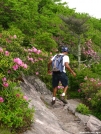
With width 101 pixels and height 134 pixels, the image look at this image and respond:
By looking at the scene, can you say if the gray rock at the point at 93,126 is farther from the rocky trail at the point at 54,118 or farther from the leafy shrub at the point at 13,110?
the leafy shrub at the point at 13,110

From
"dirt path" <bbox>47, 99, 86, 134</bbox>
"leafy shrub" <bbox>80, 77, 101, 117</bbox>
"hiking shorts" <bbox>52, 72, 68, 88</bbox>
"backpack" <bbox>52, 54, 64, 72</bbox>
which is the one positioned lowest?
"leafy shrub" <bbox>80, 77, 101, 117</bbox>

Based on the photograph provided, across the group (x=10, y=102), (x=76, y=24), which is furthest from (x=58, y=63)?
(x=76, y=24)

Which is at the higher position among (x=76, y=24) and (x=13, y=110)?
(x=13, y=110)

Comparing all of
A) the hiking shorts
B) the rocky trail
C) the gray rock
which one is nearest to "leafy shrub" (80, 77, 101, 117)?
the rocky trail

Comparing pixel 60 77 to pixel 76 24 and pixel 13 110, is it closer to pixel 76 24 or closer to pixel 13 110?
pixel 13 110

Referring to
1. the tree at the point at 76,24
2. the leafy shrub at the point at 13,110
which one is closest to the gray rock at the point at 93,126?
the leafy shrub at the point at 13,110

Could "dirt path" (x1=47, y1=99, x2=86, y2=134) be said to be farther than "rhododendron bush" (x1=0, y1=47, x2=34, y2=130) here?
Yes

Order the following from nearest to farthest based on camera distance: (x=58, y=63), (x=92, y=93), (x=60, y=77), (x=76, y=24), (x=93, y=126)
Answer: (x=93, y=126), (x=58, y=63), (x=60, y=77), (x=92, y=93), (x=76, y=24)

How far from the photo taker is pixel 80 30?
17.2 metres

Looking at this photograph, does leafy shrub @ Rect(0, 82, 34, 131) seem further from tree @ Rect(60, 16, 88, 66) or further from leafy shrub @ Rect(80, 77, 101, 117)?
tree @ Rect(60, 16, 88, 66)

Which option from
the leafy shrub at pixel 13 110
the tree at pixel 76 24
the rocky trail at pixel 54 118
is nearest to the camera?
the leafy shrub at pixel 13 110

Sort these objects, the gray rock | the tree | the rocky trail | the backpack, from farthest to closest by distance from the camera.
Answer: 1. the tree
2. the backpack
3. the gray rock
4. the rocky trail

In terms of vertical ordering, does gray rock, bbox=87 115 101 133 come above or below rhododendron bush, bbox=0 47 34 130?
below

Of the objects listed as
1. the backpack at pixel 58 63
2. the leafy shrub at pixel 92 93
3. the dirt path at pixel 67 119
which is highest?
the backpack at pixel 58 63
